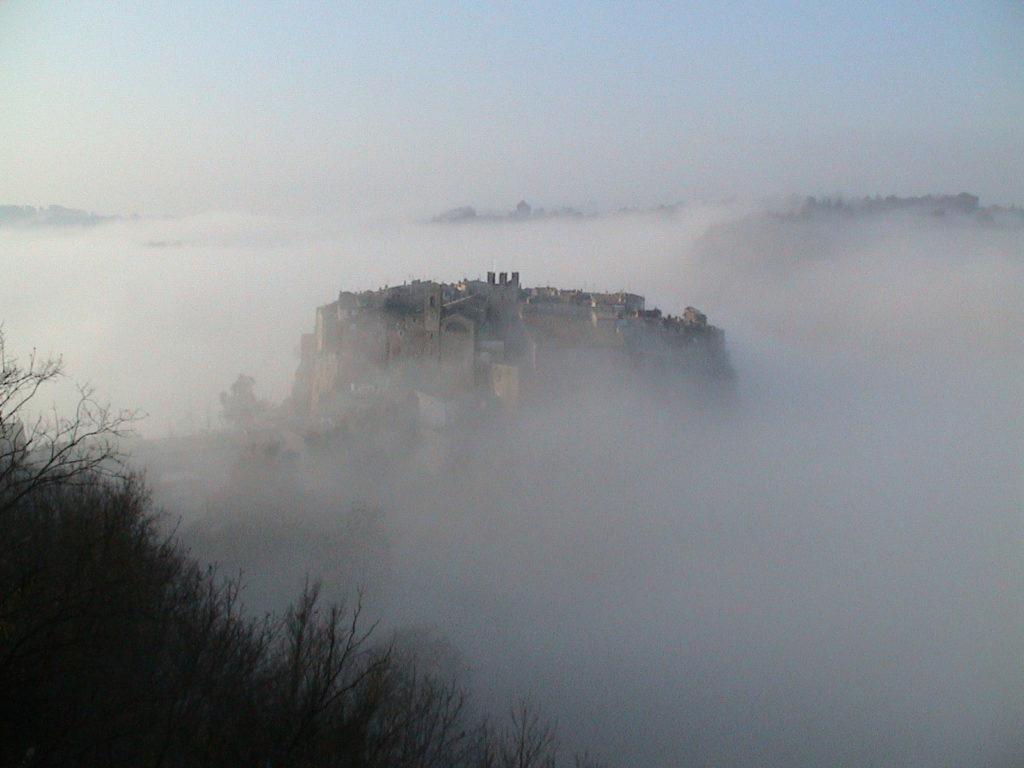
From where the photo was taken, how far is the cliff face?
22375mm

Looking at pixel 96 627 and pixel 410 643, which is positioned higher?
pixel 96 627

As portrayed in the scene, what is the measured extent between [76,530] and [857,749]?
12.0m

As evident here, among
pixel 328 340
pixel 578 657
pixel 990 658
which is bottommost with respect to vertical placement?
pixel 990 658

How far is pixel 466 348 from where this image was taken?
22.4 metres

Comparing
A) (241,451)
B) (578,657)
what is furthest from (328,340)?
(578,657)

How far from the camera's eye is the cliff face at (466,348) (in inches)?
881

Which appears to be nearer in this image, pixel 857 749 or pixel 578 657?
pixel 857 749

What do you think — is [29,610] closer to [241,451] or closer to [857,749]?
[857,749]

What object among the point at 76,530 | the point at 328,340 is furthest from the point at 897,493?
the point at 76,530

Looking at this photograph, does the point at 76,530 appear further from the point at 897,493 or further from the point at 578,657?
the point at 897,493

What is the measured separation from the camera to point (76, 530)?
676 centimetres

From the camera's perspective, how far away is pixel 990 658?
2156 centimetres

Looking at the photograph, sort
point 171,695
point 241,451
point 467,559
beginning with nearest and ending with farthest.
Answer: point 171,695 < point 467,559 < point 241,451

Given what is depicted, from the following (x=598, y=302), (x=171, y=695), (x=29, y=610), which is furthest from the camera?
(x=598, y=302)
